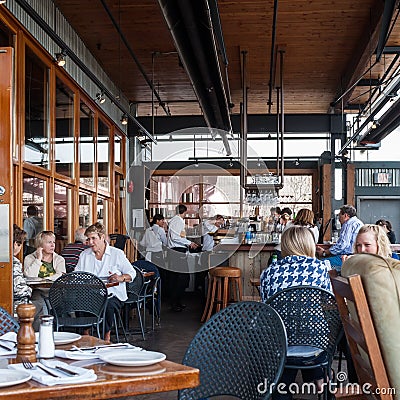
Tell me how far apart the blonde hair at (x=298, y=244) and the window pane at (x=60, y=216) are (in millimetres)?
5906

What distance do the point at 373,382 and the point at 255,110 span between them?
46.0 ft

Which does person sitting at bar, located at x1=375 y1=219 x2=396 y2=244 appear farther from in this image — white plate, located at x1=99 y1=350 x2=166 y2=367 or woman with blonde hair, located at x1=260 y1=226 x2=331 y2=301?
white plate, located at x1=99 y1=350 x2=166 y2=367

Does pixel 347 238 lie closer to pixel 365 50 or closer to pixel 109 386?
pixel 365 50

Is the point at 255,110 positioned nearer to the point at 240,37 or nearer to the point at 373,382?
the point at 240,37

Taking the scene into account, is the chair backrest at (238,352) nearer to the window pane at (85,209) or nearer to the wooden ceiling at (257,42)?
the wooden ceiling at (257,42)

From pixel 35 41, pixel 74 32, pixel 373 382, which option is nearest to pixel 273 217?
pixel 74 32

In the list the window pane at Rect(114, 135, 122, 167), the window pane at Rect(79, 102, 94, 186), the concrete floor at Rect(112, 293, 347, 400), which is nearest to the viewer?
the concrete floor at Rect(112, 293, 347, 400)

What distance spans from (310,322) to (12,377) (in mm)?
2287

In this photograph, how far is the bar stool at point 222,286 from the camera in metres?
8.98

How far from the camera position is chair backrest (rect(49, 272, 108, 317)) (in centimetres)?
596

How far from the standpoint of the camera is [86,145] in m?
11.9

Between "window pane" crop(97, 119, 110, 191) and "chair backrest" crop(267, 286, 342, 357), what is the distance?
925cm

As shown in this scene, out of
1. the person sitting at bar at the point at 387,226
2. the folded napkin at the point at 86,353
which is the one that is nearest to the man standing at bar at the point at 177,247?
the person sitting at bar at the point at 387,226

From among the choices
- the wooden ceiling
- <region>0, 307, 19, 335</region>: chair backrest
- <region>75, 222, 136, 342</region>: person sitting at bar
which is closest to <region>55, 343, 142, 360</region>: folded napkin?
<region>0, 307, 19, 335</region>: chair backrest
